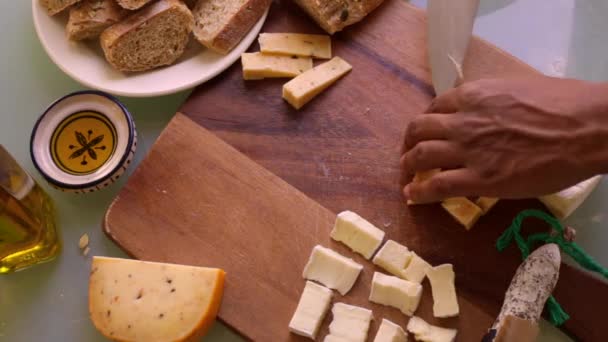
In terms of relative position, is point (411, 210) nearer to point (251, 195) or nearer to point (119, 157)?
point (251, 195)

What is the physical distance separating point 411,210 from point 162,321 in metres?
0.58

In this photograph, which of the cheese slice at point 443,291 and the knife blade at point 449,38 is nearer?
the cheese slice at point 443,291

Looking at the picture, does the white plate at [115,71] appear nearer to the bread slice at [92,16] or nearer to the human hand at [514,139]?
the bread slice at [92,16]

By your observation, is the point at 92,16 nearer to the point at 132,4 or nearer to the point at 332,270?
the point at 132,4

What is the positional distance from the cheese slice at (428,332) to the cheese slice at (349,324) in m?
0.09

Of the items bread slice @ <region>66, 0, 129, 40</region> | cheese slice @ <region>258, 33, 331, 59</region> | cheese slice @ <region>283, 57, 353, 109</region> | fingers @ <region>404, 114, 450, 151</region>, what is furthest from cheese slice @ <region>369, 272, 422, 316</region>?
bread slice @ <region>66, 0, 129, 40</region>

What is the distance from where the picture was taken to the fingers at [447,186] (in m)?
1.17

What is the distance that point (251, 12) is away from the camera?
1.46 m

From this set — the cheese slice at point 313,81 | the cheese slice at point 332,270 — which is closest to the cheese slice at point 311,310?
the cheese slice at point 332,270

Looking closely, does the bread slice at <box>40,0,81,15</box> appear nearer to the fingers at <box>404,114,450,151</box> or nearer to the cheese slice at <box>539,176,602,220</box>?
the fingers at <box>404,114,450,151</box>

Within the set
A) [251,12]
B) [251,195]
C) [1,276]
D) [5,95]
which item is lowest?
[1,276]

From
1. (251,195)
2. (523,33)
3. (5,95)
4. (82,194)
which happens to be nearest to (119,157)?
(82,194)

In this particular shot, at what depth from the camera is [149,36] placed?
1.42m

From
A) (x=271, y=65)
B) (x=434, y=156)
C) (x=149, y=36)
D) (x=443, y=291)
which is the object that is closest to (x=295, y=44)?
(x=271, y=65)
